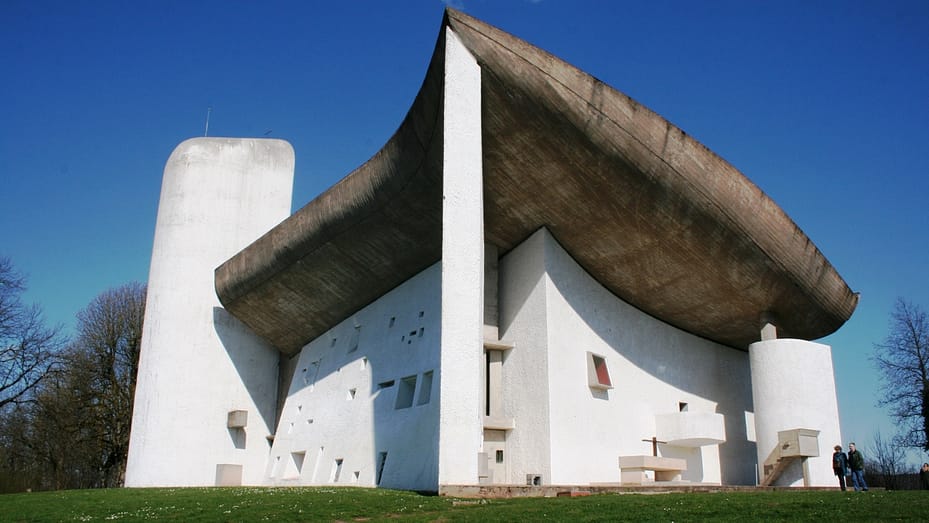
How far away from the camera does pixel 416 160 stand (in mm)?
16266

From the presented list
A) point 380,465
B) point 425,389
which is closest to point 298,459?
point 380,465

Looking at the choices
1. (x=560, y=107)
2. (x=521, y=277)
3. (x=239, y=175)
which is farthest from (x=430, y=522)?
(x=239, y=175)

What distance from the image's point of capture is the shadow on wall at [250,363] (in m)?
26.5

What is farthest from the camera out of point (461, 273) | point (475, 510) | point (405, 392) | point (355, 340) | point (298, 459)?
point (298, 459)

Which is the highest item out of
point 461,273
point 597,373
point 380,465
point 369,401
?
point 461,273

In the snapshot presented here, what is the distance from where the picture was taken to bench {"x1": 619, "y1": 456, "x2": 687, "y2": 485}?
55.6 feet

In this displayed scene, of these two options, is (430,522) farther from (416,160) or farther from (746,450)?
(746,450)

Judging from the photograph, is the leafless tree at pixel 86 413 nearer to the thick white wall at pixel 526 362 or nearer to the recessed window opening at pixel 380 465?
the recessed window opening at pixel 380 465

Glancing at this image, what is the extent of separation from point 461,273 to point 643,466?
702 centimetres

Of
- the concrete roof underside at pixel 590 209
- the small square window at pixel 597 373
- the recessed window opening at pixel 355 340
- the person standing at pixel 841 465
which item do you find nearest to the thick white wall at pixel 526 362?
the concrete roof underside at pixel 590 209

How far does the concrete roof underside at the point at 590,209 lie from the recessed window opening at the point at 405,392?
9.67ft

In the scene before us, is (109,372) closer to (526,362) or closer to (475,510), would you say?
(526,362)

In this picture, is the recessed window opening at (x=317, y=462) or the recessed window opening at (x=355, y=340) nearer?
the recessed window opening at (x=317, y=462)

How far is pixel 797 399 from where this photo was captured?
17.6 metres
